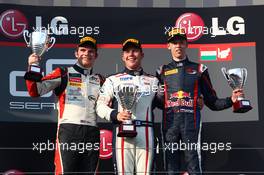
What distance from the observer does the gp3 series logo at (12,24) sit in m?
5.19

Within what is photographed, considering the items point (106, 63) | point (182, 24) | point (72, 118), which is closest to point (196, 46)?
point (182, 24)

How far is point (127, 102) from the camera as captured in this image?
4.14m

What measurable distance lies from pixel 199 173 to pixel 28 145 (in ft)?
4.83

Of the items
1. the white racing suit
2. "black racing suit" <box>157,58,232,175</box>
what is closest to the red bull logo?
"black racing suit" <box>157,58,232,175</box>

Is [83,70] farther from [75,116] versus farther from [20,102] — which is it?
[20,102]

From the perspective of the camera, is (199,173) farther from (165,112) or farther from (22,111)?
(22,111)

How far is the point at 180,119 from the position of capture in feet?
14.1

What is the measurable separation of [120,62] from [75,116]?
108 cm

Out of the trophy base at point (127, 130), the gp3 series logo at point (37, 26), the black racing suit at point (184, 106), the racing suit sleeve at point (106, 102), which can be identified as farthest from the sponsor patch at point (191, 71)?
the gp3 series logo at point (37, 26)

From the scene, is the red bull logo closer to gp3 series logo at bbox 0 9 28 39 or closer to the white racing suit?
the white racing suit

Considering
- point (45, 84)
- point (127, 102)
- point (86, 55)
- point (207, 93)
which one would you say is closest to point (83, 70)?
point (86, 55)

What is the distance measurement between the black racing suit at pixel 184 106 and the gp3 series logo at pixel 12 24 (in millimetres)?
1304

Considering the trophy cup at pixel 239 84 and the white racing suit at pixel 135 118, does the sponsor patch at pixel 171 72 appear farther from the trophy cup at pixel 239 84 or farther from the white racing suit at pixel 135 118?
the trophy cup at pixel 239 84

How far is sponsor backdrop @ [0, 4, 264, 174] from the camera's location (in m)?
5.08
